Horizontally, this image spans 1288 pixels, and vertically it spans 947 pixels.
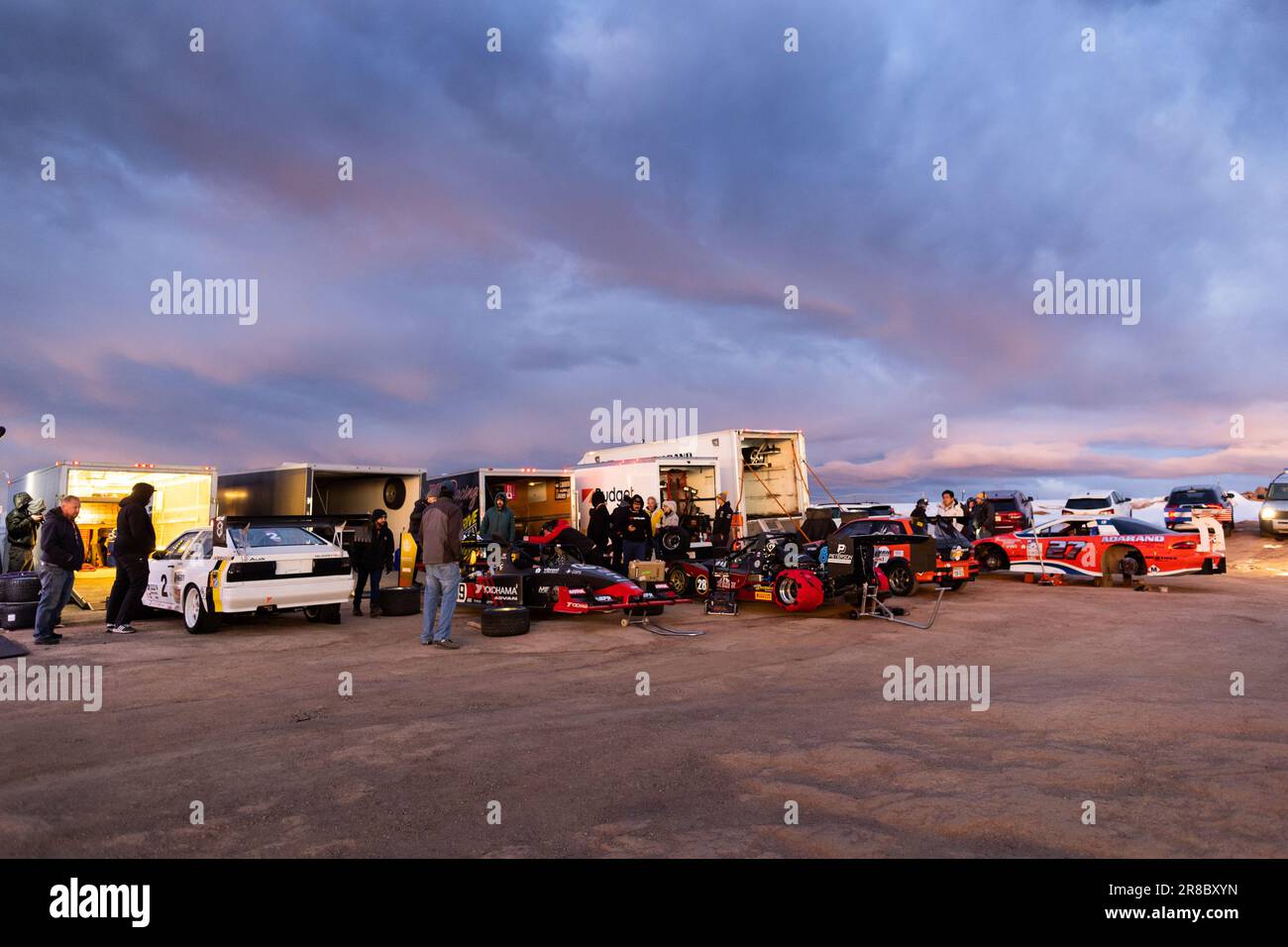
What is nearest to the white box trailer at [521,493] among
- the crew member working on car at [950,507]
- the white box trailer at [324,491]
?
the white box trailer at [324,491]

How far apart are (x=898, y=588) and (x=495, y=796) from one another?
34.0ft

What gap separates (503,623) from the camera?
9430 millimetres

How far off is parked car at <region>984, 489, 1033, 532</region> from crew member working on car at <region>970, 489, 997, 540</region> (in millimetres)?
1224

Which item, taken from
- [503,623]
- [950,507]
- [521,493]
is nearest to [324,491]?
[521,493]

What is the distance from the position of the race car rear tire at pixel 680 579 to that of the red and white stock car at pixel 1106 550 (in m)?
6.69

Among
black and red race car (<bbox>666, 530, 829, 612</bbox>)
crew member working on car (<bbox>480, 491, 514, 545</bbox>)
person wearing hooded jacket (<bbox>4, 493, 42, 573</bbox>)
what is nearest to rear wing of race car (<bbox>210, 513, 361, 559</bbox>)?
crew member working on car (<bbox>480, 491, 514, 545</bbox>)

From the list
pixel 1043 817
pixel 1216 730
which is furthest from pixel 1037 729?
pixel 1043 817

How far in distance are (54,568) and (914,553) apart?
1189 centimetres

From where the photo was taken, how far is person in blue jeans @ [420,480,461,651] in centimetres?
874

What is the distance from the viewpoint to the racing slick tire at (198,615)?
972 cm

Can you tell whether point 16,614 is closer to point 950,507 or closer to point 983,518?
point 950,507

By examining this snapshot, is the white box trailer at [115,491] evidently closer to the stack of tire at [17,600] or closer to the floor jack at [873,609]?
the stack of tire at [17,600]
